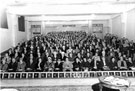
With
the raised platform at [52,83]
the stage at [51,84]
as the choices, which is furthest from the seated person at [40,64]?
the stage at [51,84]

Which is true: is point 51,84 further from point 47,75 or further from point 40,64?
point 40,64

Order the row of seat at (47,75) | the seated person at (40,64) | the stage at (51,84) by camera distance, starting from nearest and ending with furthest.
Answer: the stage at (51,84) < the row of seat at (47,75) < the seated person at (40,64)

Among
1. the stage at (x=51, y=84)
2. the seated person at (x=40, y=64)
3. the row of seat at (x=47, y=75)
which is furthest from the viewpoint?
the seated person at (x=40, y=64)

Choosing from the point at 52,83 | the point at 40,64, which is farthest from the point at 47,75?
the point at 40,64

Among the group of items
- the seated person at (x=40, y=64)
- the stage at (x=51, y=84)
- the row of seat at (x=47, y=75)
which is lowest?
the stage at (x=51, y=84)

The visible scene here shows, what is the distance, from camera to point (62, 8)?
35.9ft

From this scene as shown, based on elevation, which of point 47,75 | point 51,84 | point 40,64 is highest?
point 40,64

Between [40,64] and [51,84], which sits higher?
[40,64]

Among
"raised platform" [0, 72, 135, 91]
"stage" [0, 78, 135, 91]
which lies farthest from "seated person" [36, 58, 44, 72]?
"stage" [0, 78, 135, 91]

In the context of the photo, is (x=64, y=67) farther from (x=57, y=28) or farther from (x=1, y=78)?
(x=57, y=28)

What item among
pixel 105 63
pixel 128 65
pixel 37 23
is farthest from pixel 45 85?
Result: pixel 37 23

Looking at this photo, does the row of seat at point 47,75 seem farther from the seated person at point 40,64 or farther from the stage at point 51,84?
the seated person at point 40,64

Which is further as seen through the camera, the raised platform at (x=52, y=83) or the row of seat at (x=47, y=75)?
the row of seat at (x=47, y=75)

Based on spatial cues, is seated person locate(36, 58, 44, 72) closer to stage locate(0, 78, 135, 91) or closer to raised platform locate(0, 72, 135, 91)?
raised platform locate(0, 72, 135, 91)
